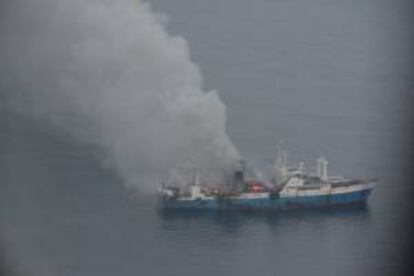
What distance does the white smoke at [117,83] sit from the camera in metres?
2.29

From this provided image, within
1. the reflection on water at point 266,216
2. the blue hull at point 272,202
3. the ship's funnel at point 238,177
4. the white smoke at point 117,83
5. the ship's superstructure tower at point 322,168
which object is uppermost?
the white smoke at point 117,83

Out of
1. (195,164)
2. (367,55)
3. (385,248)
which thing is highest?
(367,55)

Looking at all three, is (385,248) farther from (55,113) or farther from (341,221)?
(55,113)

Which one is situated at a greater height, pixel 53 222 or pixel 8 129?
pixel 8 129

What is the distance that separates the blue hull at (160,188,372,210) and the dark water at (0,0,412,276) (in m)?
0.02

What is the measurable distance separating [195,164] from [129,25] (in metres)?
0.32

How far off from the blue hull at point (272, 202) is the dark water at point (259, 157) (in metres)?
0.02

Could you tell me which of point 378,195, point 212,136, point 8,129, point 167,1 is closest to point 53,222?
point 8,129

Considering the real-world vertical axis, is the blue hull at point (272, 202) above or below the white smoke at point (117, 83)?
below

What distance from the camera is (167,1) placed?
232cm

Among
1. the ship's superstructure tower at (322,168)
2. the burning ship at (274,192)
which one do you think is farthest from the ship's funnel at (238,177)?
the ship's superstructure tower at (322,168)

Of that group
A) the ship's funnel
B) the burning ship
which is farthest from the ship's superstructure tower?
the ship's funnel

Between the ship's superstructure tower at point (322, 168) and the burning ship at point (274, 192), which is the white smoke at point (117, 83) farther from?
the ship's superstructure tower at point (322, 168)

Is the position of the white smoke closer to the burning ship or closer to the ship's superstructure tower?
the burning ship
